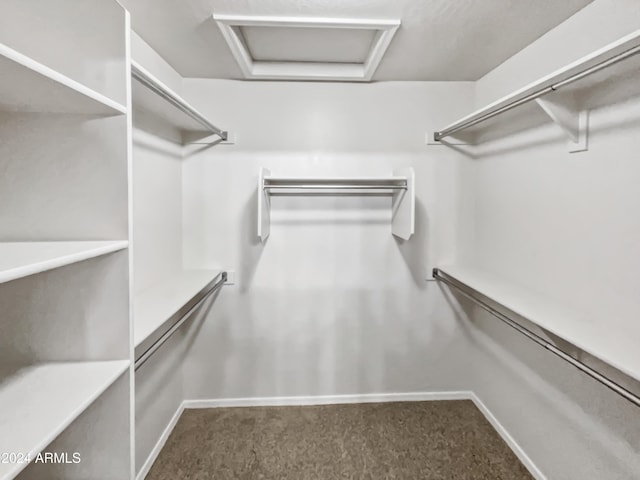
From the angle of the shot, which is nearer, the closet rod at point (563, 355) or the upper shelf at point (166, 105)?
the closet rod at point (563, 355)

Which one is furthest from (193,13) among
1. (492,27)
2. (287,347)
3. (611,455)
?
(611,455)

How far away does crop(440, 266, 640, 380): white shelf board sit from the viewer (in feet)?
3.32

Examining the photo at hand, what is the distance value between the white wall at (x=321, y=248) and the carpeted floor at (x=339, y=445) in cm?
17

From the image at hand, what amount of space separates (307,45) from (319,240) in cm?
118

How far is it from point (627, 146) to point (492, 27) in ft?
2.63

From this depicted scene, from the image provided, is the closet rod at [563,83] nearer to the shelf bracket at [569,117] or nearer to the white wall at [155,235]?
the shelf bracket at [569,117]

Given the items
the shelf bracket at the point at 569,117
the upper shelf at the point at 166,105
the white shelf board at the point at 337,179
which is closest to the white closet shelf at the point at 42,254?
the upper shelf at the point at 166,105

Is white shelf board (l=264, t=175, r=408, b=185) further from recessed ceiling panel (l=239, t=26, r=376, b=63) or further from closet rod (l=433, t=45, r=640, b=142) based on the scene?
recessed ceiling panel (l=239, t=26, r=376, b=63)

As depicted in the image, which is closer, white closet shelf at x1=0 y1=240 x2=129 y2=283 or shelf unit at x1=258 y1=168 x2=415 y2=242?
white closet shelf at x1=0 y1=240 x2=129 y2=283

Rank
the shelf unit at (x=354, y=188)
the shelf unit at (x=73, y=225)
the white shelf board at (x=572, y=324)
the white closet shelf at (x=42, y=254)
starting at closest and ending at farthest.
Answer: the white closet shelf at (x=42, y=254), the shelf unit at (x=73, y=225), the white shelf board at (x=572, y=324), the shelf unit at (x=354, y=188)

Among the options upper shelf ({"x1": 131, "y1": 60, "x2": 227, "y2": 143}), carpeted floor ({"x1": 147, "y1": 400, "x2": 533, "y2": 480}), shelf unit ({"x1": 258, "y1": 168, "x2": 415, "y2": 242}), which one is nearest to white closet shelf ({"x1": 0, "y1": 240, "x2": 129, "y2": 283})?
upper shelf ({"x1": 131, "y1": 60, "x2": 227, "y2": 143})

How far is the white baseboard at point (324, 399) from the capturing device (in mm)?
2305

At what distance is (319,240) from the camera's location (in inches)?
90.7

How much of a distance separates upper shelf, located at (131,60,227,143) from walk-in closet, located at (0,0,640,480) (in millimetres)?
25
